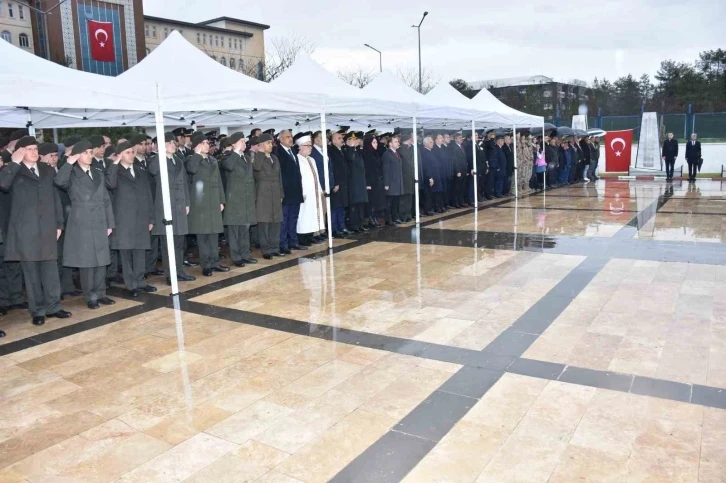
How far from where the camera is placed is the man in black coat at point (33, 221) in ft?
18.6

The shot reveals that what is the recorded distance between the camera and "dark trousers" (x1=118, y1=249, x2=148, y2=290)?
6.80 metres

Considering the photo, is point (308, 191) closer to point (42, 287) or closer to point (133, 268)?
point (133, 268)

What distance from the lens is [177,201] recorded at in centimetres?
709

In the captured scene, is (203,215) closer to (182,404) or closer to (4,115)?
(4,115)

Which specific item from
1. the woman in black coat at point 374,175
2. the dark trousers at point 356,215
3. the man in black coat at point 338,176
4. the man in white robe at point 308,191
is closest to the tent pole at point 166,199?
the man in white robe at point 308,191

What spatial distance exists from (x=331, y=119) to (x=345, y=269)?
562 centimetres

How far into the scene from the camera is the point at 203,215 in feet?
24.4

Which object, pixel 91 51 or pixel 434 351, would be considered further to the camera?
pixel 91 51

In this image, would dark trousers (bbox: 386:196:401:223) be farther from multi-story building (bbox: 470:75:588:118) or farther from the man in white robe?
multi-story building (bbox: 470:75:588:118)

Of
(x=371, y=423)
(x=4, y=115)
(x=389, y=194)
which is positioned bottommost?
(x=371, y=423)

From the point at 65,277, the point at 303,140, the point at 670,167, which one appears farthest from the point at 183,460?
the point at 670,167

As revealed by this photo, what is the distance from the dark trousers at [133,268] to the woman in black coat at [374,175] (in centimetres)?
489

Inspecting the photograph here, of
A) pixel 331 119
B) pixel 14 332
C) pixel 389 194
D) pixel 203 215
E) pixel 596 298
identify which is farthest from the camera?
pixel 331 119

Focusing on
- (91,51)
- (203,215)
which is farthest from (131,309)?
(91,51)
